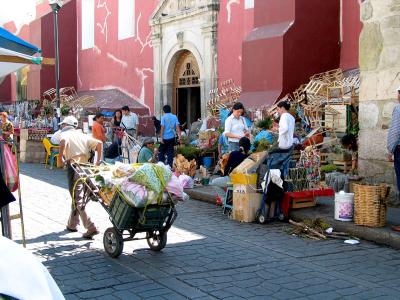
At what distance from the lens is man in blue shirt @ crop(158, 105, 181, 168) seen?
1240 cm

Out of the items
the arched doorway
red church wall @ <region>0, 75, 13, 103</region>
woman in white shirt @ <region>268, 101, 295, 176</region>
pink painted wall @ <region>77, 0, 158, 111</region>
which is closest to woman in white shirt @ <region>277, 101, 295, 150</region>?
woman in white shirt @ <region>268, 101, 295, 176</region>

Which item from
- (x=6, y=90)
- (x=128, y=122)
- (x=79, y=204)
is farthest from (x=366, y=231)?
(x=6, y=90)

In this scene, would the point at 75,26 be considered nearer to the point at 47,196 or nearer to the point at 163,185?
the point at 47,196

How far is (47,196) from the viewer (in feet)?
33.5

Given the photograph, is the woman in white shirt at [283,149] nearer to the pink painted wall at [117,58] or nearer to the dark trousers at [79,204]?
the dark trousers at [79,204]

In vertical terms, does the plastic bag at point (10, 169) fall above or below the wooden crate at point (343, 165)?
above

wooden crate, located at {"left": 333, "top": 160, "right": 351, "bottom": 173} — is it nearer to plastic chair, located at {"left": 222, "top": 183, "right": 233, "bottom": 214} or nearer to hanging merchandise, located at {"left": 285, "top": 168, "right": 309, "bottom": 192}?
hanging merchandise, located at {"left": 285, "top": 168, "right": 309, "bottom": 192}

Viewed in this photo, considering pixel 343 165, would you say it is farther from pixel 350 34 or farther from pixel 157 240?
pixel 157 240

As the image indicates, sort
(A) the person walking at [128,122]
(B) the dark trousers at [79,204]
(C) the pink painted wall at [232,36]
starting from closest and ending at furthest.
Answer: (B) the dark trousers at [79,204], (A) the person walking at [128,122], (C) the pink painted wall at [232,36]

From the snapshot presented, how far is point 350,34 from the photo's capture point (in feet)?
43.5

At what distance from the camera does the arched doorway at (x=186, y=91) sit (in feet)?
61.2

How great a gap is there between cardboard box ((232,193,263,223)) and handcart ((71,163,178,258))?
204cm

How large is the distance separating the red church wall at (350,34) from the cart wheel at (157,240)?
27.5 ft

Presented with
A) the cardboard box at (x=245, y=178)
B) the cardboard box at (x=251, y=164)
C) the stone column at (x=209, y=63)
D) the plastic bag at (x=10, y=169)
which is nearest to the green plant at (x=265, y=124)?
the cardboard box at (x=251, y=164)
